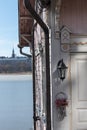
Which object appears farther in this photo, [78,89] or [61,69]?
[78,89]

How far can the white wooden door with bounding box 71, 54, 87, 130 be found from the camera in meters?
6.12

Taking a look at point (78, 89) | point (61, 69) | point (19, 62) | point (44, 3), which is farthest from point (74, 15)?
point (19, 62)

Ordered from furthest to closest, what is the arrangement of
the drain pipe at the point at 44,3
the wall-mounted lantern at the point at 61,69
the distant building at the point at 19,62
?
1. the distant building at the point at 19,62
2. the drain pipe at the point at 44,3
3. the wall-mounted lantern at the point at 61,69

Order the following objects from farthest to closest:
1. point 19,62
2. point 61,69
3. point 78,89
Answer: point 19,62
point 78,89
point 61,69

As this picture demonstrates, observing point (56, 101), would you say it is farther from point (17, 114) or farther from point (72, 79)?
point (17, 114)

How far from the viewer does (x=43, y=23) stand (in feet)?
19.8

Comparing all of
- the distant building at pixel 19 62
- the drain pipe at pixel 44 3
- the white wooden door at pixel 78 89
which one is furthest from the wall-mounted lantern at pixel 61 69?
the distant building at pixel 19 62

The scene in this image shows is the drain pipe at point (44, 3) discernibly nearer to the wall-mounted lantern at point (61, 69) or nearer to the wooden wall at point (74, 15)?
the wooden wall at point (74, 15)

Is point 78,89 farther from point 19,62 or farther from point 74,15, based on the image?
point 19,62

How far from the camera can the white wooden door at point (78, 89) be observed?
6.12m

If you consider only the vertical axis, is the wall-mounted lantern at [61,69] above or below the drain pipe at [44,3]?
below

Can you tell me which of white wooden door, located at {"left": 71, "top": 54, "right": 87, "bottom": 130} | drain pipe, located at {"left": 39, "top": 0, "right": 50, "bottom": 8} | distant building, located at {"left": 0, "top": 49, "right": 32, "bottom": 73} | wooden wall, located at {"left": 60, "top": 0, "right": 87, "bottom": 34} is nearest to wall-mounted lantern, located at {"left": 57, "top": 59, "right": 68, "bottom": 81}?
white wooden door, located at {"left": 71, "top": 54, "right": 87, "bottom": 130}

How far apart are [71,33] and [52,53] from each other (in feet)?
1.42

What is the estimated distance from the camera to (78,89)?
6.15 meters
